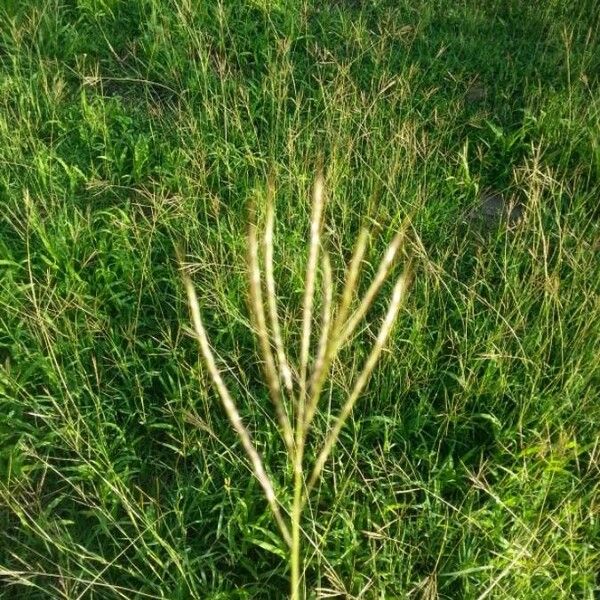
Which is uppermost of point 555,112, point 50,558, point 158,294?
point 555,112

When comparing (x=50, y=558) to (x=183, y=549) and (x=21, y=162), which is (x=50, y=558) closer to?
(x=183, y=549)

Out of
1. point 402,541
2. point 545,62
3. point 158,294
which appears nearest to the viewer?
point 402,541

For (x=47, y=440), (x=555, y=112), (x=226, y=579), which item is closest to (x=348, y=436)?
(x=226, y=579)

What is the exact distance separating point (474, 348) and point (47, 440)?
1.36 m

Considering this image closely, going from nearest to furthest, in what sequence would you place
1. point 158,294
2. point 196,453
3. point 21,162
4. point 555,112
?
1. point 196,453
2. point 158,294
3. point 21,162
4. point 555,112

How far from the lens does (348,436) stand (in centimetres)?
224

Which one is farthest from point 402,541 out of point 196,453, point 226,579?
point 196,453

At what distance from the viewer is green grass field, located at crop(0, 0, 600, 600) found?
83.0 inches

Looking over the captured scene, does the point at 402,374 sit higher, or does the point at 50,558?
the point at 402,374

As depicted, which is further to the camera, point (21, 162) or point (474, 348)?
point (21, 162)

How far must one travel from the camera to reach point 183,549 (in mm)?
2129

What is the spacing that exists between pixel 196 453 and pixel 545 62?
273 centimetres

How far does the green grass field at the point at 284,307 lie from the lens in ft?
6.91

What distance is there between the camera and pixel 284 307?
2.68 m
